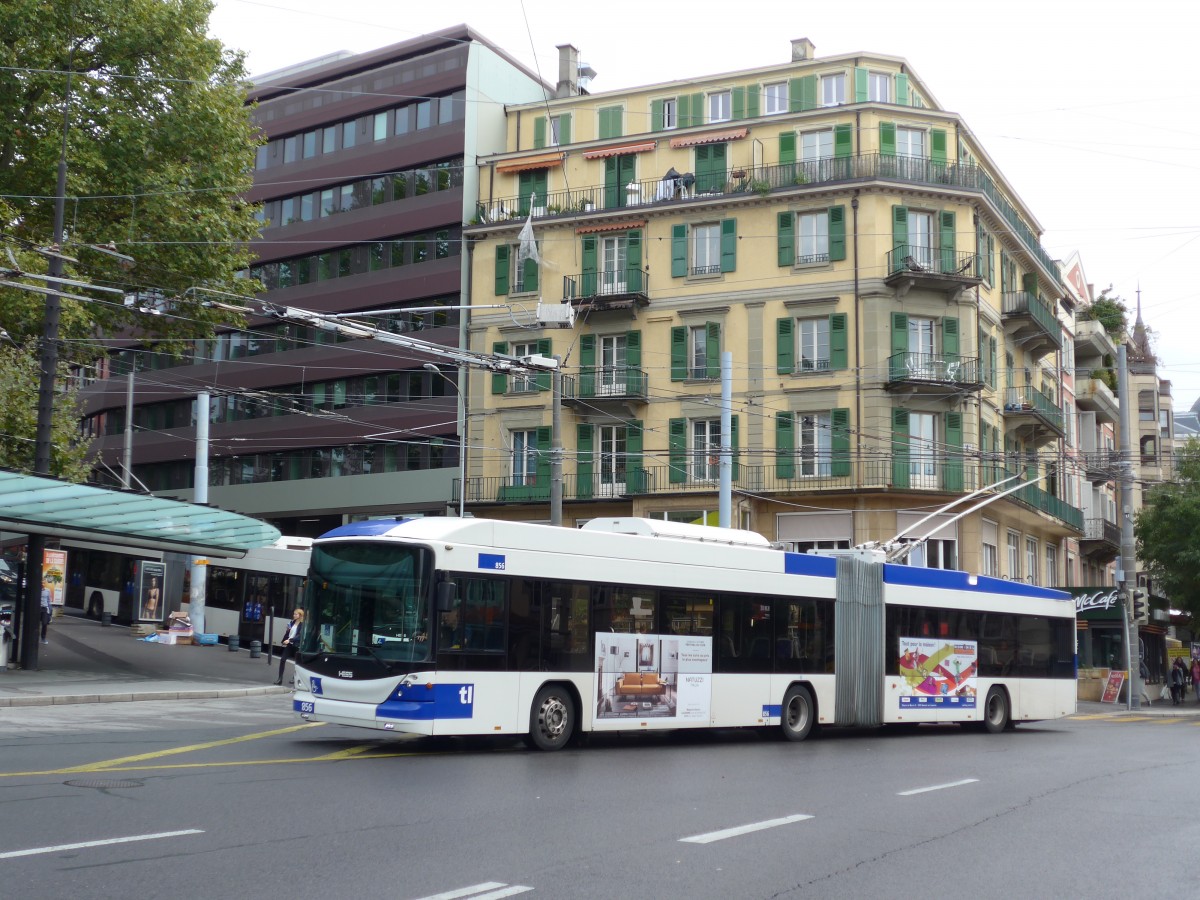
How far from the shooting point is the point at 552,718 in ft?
56.6

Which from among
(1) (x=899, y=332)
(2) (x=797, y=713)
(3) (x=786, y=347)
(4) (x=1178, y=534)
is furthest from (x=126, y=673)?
(4) (x=1178, y=534)

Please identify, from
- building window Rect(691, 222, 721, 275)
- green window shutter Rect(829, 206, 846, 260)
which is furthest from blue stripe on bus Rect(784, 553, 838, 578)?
building window Rect(691, 222, 721, 275)

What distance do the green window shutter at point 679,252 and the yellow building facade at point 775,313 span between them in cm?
10

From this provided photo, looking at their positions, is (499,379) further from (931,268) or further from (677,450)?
(931,268)

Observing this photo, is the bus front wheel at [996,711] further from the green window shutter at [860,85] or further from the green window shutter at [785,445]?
the green window shutter at [860,85]

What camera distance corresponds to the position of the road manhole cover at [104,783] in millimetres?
11586

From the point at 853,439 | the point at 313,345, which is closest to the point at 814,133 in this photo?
the point at 853,439

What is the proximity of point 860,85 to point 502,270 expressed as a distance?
13.8m

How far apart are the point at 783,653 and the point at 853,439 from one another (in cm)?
2169

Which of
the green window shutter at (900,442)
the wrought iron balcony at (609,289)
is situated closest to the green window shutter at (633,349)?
the wrought iron balcony at (609,289)

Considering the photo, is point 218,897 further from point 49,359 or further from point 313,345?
point 313,345

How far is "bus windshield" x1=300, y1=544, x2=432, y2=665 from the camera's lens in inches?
623

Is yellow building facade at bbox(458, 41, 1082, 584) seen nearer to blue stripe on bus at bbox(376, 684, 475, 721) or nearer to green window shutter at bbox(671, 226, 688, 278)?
green window shutter at bbox(671, 226, 688, 278)

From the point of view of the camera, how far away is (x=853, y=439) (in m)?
41.8
